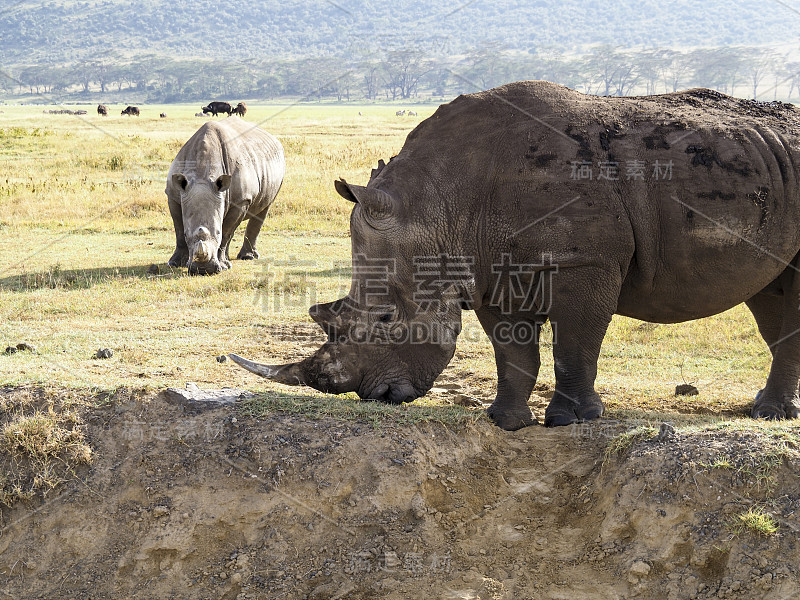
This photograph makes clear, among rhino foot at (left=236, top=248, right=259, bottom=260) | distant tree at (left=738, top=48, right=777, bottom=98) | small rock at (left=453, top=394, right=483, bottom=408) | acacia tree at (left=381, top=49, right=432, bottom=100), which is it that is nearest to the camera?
small rock at (left=453, top=394, right=483, bottom=408)

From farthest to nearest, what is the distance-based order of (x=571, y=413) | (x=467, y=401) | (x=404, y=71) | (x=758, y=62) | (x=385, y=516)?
(x=404, y=71)
(x=758, y=62)
(x=467, y=401)
(x=571, y=413)
(x=385, y=516)

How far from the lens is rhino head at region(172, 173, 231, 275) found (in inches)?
520

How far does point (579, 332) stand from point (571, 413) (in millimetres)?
647

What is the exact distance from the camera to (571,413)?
6.41 m

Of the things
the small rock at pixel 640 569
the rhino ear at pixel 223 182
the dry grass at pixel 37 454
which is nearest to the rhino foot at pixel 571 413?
the small rock at pixel 640 569

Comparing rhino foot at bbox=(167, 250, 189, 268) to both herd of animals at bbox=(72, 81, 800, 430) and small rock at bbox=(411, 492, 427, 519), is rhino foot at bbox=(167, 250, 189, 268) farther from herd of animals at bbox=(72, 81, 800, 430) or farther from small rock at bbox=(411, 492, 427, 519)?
small rock at bbox=(411, 492, 427, 519)

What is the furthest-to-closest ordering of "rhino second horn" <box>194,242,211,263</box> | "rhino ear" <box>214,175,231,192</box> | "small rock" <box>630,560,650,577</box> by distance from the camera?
"rhino ear" <box>214,175,231,192</box> → "rhino second horn" <box>194,242,211,263</box> → "small rock" <box>630,560,650,577</box>

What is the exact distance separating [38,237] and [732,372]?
12308 mm

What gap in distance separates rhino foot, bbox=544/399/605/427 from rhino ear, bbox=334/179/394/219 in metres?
1.86

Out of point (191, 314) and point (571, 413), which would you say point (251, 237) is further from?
point (571, 413)

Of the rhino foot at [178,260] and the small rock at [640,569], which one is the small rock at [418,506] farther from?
the rhino foot at [178,260]

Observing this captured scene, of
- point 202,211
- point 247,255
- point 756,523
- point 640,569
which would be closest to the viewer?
point 756,523

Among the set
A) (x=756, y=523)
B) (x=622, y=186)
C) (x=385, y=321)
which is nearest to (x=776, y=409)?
(x=622, y=186)

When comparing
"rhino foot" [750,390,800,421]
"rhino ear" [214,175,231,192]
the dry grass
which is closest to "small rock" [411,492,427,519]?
the dry grass
